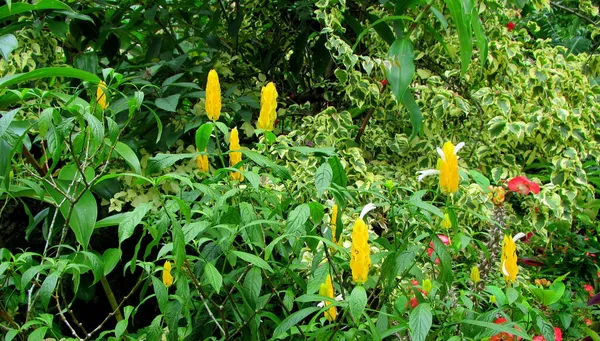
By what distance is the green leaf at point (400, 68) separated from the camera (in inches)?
68.5

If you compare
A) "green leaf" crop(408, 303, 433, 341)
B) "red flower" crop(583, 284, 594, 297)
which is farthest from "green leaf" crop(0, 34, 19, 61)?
"red flower" crop(583, 284, 594, 297)

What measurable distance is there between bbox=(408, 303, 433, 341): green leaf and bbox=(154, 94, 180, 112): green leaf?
1.11m

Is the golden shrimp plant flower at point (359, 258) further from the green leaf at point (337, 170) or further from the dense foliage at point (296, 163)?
the green leaf at point (337, 170)

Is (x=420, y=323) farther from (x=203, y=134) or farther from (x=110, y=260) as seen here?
(x=110, y=260)

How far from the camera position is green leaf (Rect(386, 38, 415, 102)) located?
5.71 ft

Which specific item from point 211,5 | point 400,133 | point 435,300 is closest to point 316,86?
point 400,133

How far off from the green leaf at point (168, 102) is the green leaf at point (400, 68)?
64 centimetres

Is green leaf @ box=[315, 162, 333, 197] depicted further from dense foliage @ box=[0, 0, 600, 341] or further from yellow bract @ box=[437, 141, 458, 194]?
yellow bract @ box=[437, 141, 458, 194]

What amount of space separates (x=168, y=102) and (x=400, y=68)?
27.8 inches

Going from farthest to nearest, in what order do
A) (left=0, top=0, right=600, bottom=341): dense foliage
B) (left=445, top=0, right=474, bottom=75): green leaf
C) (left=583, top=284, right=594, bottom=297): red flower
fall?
1. (left=583, top=284, right=594, bottom=297): red flower
2. (left=445, top=0, right=474, bottom=75): green leaf
3. (left=0, top=0, right=600, bottom=341): dense foliage

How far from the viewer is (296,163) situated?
7.14 feet

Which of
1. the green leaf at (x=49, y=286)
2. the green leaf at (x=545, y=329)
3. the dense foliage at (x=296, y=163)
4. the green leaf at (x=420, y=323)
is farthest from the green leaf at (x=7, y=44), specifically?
the green leaf at (x=545, y=329)

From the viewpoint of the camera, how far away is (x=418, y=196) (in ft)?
3.92

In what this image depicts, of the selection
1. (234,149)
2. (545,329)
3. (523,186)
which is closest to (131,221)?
(234,149)
